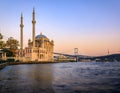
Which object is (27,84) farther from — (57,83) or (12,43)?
(12,43)

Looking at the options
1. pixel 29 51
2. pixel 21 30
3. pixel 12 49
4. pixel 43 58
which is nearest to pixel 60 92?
pixel 12 49

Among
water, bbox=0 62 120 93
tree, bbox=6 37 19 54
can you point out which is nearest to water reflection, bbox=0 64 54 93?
water, bbox=0 62 120 93

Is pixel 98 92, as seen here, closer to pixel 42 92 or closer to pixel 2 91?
pixel 42 92

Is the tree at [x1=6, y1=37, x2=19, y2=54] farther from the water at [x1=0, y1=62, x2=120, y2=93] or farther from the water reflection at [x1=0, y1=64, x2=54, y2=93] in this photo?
the water reflection at [x1=0, y1=64, x2=54, y2=93]

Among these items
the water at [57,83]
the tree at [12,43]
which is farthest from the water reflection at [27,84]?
the tree at [12,43]

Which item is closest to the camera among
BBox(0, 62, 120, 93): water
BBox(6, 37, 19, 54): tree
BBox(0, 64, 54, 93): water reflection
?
BBox(0, 64, 54, 93): water reflection

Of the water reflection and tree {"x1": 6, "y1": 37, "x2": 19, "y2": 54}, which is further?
tree {"x1": 6, "y1": 37, "x2": 19, "y2": 54}

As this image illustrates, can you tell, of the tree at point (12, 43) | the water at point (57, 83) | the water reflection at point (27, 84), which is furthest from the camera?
the tree at point (12, 43)

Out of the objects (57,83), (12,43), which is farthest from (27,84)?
(12,43)

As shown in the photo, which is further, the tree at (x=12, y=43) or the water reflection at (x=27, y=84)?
the tree at (x=12, y=43)

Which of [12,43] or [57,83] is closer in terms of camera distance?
[57,83]

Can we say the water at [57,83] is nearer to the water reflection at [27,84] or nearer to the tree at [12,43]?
the water reflection at [27,84]

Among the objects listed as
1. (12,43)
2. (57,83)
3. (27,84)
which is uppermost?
(12,43)

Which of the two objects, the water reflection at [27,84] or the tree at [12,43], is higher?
the tree at [12,43]
